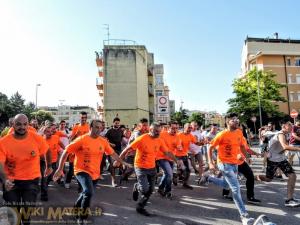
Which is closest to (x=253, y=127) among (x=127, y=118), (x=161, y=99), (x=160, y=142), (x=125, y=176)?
(x=127, y=118)

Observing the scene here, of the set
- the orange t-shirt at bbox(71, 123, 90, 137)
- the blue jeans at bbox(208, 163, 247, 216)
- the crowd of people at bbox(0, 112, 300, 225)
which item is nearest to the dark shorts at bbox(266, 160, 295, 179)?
→ the crowd of people at bbox(0, 112, 300, 225)

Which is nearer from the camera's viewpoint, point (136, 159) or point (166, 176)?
point (136, 159)

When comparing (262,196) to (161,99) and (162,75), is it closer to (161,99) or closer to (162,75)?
(161,99)

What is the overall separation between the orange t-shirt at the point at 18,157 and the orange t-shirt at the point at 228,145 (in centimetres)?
363

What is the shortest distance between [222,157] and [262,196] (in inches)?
84.6

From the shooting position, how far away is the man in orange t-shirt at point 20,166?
15.4ft

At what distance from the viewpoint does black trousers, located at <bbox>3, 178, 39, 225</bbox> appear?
4.69 metres

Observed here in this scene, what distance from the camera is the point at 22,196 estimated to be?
187 inches

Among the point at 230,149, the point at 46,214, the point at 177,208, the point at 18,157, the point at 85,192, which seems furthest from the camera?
the point at 177,208

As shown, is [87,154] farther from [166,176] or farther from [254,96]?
[254,96]

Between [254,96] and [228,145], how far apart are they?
3877cm

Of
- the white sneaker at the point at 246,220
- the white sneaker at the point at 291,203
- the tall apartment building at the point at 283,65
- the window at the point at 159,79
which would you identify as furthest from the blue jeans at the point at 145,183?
the window at the point at 159,79

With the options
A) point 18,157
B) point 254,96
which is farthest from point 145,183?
point 254,96

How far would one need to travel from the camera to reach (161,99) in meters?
14.4
